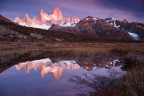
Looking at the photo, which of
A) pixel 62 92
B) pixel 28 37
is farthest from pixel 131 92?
pixel 28 37

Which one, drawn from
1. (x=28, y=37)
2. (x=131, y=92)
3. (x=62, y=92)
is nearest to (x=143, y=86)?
(x=131, y=92)

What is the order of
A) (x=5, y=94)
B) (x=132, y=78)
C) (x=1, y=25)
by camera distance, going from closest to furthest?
(x=132, y=78) < (x=5, y=94) < (x=1, y=25)

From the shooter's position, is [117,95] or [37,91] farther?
[37,91]

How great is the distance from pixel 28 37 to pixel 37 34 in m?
13.5

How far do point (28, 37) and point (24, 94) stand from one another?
133 meters

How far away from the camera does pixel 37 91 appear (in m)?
18.4

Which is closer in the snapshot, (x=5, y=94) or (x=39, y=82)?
(x=5, y=94)

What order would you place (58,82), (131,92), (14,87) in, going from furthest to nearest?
(58,82) < (14,87) < (131,92)

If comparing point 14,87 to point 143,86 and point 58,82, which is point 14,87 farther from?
point 143,86

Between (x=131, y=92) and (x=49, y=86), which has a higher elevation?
(x=131, y=92)

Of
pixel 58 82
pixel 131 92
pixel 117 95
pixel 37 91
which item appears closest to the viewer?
pixel 131 92

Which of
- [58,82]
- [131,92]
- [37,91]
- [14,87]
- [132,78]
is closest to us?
[131,92]

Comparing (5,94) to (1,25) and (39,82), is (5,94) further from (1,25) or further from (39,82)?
(1,25)

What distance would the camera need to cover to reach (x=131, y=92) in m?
12.7
